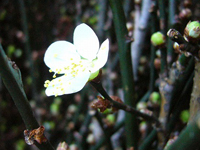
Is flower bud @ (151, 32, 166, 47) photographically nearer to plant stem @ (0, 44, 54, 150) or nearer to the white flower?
the white flower

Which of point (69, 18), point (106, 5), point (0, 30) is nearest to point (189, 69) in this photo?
point (106, 5)

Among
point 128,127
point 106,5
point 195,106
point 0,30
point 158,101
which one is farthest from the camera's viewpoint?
point 0,30

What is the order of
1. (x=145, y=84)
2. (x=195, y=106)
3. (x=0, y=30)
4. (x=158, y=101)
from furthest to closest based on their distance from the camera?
(x=0, y=30) < (x=145, y=84) < (x=158, y=101) < (x=195, y=106)

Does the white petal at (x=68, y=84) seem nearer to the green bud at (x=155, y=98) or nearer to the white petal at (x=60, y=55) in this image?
the white petal at (x=60, y=55)

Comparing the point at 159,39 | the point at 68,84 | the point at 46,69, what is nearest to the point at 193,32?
the point at 159,39

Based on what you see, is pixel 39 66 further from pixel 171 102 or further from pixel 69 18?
pixel 171 102
